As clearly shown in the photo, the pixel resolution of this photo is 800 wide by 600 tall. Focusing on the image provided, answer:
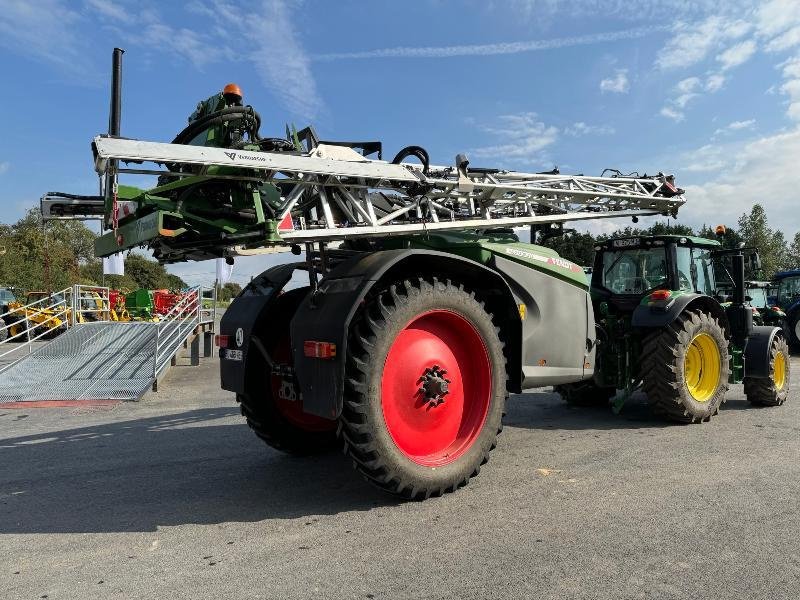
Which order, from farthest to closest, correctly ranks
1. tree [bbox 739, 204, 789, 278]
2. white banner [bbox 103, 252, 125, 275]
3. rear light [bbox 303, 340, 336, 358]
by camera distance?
tree [bbox 739, 204, 789, 278] → white banner [bbox 103, 252, 125, 275] → rear light [bbox 303, 340, 336, 358]

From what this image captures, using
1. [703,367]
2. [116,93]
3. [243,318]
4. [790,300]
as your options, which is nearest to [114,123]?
[116,93]

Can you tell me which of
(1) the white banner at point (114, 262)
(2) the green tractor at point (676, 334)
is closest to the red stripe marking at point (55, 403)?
(1) the white banner at point (114, 262)

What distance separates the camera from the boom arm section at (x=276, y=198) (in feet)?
12.9

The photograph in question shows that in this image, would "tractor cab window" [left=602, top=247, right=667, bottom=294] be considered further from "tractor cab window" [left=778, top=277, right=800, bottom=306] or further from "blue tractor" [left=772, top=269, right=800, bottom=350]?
"tractor cab window" [left=778, top=277, right=800, bottom=306]

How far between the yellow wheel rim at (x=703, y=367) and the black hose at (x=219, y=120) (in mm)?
5567

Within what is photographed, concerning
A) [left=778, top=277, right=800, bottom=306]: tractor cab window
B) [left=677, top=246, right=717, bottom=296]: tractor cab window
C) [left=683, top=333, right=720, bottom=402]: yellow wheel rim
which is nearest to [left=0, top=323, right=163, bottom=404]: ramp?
[left=683, top=333, right=720, bottom=402]: yellow wheel rim

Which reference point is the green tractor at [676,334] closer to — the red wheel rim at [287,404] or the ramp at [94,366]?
the red wheel rim at [287,404]

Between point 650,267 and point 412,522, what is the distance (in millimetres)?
5328

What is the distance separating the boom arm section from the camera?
3.93 metres

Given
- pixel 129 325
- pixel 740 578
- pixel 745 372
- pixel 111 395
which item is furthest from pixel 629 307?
pixel 129 325

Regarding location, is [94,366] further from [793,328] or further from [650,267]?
[793,328]

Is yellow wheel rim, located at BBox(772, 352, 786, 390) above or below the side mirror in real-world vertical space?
below

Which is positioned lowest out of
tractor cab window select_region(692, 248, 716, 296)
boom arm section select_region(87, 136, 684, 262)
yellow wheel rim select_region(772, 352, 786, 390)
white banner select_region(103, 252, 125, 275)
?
yellow wheel rim select_region(772, 352, 786, 390)

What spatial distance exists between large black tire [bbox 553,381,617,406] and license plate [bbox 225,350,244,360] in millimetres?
4498
